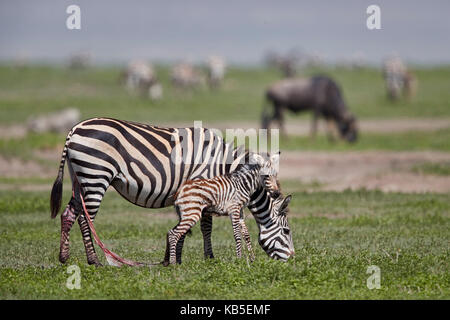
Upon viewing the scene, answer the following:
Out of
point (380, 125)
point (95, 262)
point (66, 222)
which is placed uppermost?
point (66, 222)

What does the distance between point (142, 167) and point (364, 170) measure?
12.9 m

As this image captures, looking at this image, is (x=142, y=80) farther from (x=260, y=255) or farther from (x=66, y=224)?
(x=66, y=224)

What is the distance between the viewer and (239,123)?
130 feet

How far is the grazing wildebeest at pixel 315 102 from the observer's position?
33406 millimetres

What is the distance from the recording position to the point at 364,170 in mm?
23172

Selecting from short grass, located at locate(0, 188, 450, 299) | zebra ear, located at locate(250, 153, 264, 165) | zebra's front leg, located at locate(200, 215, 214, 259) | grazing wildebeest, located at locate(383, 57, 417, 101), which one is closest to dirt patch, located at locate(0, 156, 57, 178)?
short grass, located at locate(0, 188, 450, 299)

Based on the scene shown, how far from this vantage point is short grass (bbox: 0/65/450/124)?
1638 inches

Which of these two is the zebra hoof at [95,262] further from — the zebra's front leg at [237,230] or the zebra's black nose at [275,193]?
the zebra's black nose at [275,193]

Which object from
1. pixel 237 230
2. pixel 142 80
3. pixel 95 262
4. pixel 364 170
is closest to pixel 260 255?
pixel 237 230

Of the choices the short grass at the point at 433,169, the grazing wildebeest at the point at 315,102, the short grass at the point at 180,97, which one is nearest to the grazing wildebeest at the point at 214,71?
the short grass at the point at 180,97

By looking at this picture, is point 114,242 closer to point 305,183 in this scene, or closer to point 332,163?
point 305,183

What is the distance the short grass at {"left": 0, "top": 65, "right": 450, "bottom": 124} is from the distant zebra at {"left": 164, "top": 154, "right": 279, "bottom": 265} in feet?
85.9
